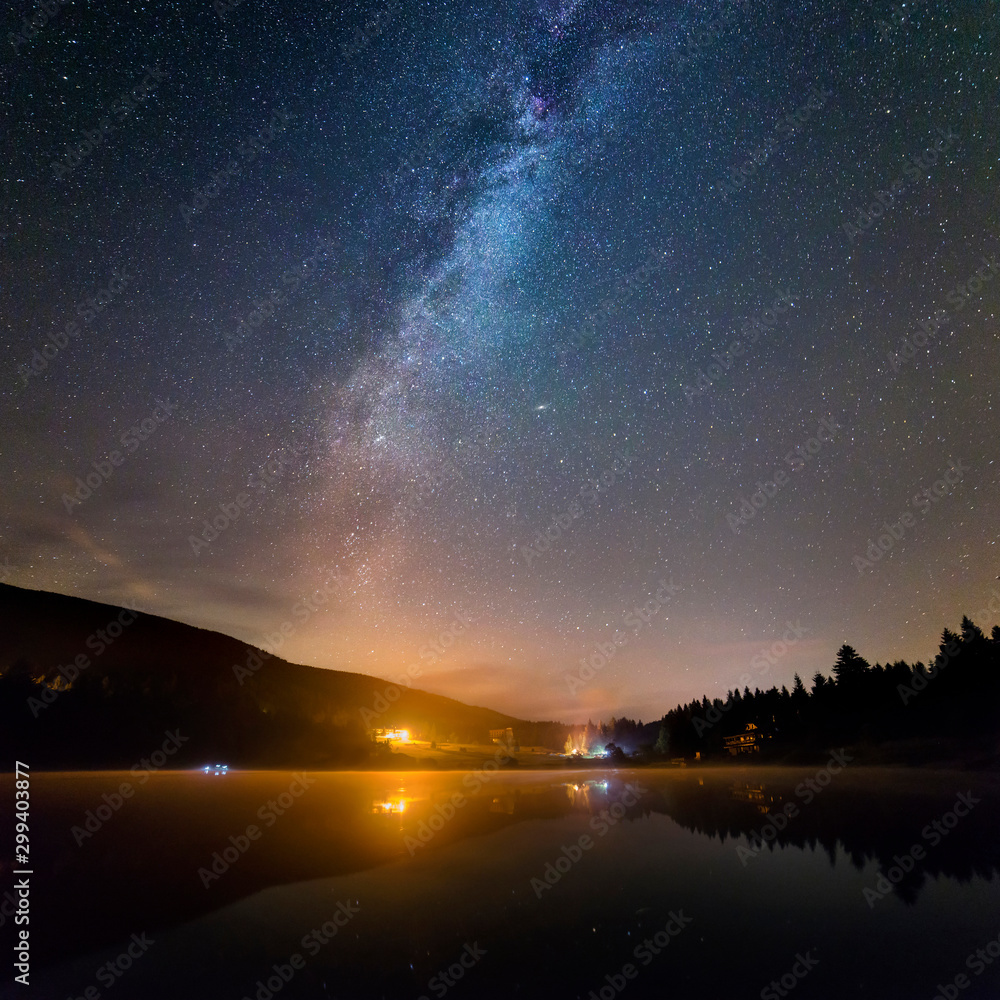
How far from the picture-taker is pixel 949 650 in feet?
251

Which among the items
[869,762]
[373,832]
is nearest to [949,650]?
[869,762]

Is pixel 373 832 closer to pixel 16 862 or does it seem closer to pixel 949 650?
pixel 16 862

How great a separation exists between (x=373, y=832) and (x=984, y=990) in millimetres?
15763
